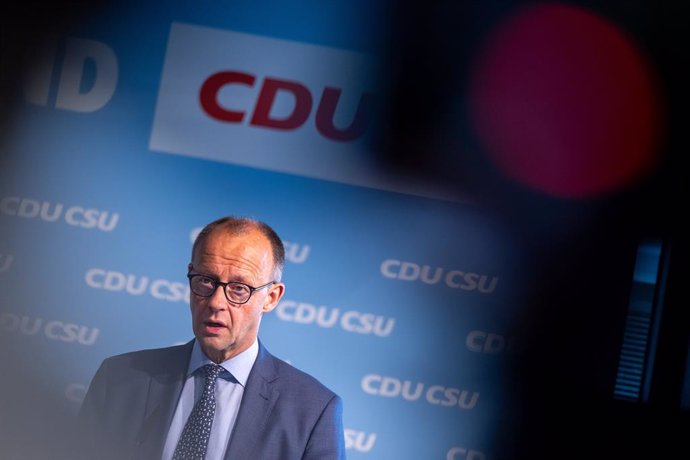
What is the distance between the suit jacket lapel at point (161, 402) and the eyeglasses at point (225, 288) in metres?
0.23

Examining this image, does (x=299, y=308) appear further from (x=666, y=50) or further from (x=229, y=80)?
(x=666, y=50)

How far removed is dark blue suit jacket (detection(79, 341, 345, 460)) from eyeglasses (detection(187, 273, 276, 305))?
0.19m

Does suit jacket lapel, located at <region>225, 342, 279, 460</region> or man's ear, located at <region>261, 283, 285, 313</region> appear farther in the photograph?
man's ear, located at <region>261, 283, 285, 313</region>

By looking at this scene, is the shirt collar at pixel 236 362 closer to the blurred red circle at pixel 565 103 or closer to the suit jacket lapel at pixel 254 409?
the suit jacket lapel at pixel 254 409

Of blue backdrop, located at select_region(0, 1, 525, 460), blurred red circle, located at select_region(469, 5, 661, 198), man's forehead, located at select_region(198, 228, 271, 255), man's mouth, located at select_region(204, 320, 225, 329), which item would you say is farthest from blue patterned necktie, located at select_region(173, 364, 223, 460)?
blurred red circle, located at select_region(469, 5, 661, 198)

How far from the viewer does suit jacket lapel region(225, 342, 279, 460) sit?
89.0 inches

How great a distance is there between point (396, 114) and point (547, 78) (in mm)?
662

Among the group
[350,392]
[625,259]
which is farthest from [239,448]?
[625,259]

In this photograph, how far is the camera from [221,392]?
2.35 meters

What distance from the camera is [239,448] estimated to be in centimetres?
226

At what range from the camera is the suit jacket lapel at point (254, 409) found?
2.26 meters

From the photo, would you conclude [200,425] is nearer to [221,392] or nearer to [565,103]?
[221,392]

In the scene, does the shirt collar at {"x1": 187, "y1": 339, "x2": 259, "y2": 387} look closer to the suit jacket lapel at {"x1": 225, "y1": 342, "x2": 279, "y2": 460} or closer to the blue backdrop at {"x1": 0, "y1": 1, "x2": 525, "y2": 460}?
the suit jacket lapel at {"x1": 225, "y1": 342, "x2": 279, "y2": 460}

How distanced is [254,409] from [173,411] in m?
0.25
